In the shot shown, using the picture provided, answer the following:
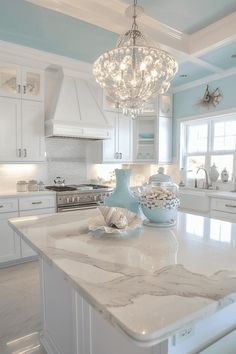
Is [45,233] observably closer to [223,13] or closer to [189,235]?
[189,235]

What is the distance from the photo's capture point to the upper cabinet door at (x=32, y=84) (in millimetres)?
3322

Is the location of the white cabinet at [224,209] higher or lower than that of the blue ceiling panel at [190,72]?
lower

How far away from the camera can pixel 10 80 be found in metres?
3.24

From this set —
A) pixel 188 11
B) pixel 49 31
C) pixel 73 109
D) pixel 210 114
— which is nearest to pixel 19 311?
pixel 73 109

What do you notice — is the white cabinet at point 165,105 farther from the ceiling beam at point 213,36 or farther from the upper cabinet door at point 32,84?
the upper cabinet door at point 32,84

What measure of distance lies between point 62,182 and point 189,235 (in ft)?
9.39

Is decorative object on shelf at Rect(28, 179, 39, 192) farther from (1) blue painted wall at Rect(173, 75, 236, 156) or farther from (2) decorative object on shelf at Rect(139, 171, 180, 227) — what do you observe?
(1) blue painted wall at Rect(173, 75, 236, 156)

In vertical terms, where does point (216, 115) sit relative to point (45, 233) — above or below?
above

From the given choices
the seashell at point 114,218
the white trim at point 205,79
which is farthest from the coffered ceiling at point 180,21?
the seashell at point 114,218

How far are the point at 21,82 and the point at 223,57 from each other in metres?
2.73

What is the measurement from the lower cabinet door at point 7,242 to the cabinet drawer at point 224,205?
8.78ft

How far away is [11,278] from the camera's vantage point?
112 inches

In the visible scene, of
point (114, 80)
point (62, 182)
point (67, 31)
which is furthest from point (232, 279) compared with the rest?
point (62, 182)

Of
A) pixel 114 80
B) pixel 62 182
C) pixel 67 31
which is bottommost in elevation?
pixel 62 182
